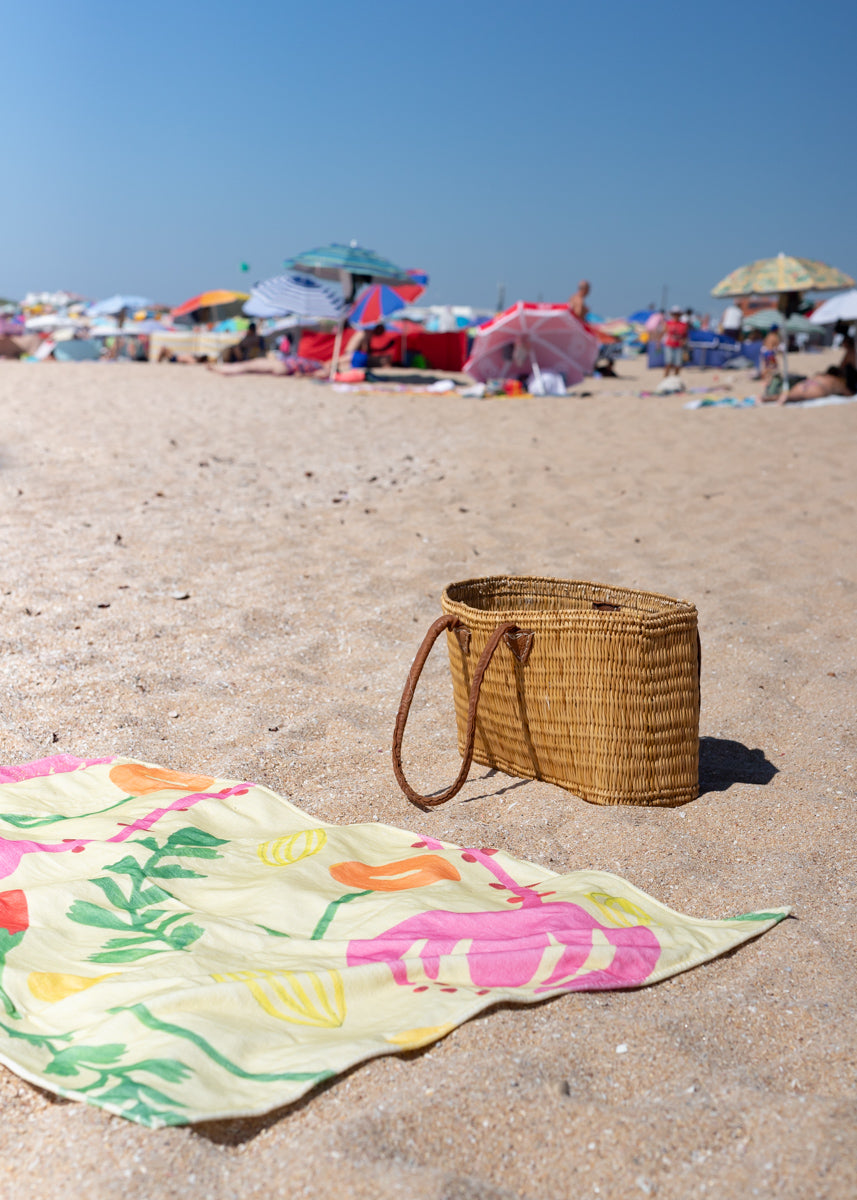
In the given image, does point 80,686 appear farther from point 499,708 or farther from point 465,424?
point 465,424

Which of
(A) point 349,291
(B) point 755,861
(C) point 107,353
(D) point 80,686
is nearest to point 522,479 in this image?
(D) point 80,686

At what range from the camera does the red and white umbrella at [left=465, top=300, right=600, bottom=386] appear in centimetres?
1108

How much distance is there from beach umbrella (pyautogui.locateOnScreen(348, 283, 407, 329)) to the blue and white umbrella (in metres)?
0.22

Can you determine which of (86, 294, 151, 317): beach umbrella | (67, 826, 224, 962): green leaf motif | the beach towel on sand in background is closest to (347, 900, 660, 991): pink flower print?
the beach towel on sand in background

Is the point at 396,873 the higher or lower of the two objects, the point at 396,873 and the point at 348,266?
the lower

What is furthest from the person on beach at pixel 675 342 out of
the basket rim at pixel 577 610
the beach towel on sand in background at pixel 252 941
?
the beach towel on sand in background at pixel 252 941

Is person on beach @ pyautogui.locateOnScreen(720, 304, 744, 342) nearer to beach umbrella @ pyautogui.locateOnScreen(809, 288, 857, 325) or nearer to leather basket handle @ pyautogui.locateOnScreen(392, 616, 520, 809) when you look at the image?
beach umbrella @ pyautogui.locateOnScreen(809, 288, 857, 325)

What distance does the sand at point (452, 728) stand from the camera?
128cm

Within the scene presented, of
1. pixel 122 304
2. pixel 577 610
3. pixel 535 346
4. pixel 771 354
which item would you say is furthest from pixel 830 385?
pixel 122 304

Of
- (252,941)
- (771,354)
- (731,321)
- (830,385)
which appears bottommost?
(252,941)

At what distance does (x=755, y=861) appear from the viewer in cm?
212

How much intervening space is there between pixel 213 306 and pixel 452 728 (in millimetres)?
17185

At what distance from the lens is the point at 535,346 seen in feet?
38.2

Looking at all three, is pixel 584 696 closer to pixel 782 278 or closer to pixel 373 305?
pixel 782 278
